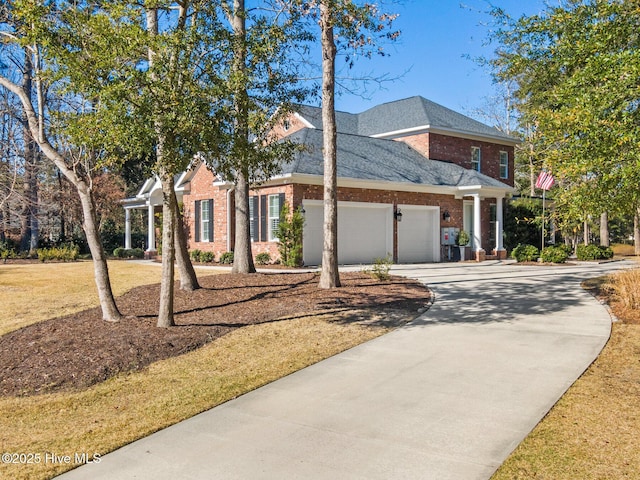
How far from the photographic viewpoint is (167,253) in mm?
8289

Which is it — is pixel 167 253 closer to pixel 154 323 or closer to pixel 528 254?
pixel 154 323

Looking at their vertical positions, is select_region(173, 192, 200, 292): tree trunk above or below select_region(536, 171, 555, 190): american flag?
below

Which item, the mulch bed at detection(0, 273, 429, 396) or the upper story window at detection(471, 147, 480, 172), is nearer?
the mulch bed at detection(0, 273, 429, 396)

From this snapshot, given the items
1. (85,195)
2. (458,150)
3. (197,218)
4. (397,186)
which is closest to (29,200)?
(197,218)

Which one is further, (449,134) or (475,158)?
(475,158)

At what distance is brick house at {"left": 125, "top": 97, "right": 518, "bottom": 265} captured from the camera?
1989 centimetres

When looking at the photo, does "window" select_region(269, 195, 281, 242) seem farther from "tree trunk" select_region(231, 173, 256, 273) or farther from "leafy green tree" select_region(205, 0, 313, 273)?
"leafy green tree" select_region(205, 0, 313, 273)

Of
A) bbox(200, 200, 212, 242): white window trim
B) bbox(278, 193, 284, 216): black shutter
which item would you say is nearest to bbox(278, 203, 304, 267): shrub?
bbox(278, 193, 284, 216): black shutter

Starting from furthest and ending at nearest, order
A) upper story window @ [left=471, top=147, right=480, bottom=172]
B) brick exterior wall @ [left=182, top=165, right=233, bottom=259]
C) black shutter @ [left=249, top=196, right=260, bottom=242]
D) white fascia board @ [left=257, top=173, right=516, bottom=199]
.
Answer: upper story window @ [left=471, top=147, right=480, bottom=172] < brick exterior wall @ [left=182, top=165, right=233, bottom=259] < black shutter @ [left=249, top=196, right=260, bottom=242] < white fascia board @ [left=257, top=173, right=516, bottom=199]

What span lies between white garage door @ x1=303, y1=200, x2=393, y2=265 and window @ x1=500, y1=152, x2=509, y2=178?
34.3 feet

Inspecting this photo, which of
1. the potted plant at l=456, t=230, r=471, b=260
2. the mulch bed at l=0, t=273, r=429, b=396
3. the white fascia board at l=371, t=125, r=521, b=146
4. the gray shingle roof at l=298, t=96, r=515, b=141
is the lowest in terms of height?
the mulch bed at l=0, t=273, r=429, b=396

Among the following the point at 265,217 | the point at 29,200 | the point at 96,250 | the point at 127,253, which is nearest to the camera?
the point at 96,250

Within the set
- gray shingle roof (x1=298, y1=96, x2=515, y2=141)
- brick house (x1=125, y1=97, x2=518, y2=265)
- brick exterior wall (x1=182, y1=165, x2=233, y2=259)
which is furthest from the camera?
gray shingle roof (x1=298, y1=96, x2=515, y2=141)

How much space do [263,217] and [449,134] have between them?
1181 cm
